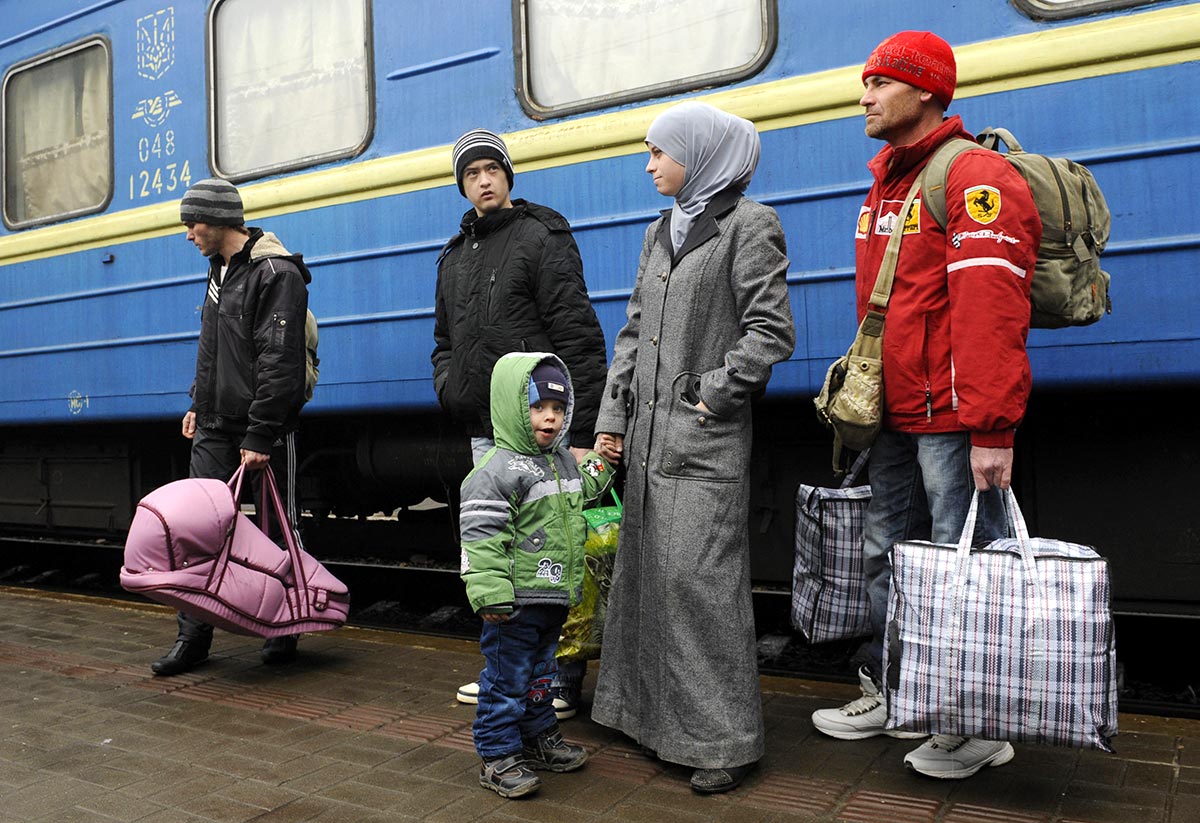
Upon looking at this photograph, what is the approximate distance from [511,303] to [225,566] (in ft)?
4.38

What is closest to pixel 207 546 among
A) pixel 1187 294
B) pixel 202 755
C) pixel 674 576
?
pixel 202 755

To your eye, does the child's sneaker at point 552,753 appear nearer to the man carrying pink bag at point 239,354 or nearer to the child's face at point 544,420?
the child's face at point 544,420

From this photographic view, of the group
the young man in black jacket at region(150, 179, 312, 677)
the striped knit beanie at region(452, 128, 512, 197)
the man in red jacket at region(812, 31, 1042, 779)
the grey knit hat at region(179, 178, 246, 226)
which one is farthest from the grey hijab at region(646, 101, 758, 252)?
the grey knit hat at region(179, 178, 246, 226)

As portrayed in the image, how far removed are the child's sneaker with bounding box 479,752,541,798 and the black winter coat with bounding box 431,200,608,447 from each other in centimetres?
100

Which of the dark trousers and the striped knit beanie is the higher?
the striped knit beanie

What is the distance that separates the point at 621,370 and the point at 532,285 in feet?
1.52

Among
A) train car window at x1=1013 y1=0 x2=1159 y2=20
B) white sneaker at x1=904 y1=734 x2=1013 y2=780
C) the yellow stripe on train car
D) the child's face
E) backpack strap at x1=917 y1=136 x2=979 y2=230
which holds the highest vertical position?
train car window at x1=1013 y1=0 x2=1159 y2=20

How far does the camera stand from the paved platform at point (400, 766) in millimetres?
2668

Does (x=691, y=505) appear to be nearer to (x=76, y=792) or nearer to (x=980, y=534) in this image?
(x=980, y=534)

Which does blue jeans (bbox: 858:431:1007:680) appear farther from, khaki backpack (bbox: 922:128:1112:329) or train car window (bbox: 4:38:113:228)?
train car window (bbox: 4:38:113:228)

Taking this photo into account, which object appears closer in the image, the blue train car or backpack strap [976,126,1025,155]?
backpack strap [976,126,1025,155]

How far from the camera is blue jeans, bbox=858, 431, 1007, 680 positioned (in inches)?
108

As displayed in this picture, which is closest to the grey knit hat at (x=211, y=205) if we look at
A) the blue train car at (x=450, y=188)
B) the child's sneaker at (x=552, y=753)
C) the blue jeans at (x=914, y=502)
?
the blue train car at (x=450, y=188)

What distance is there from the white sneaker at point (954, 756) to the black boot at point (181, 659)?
2.60 m
